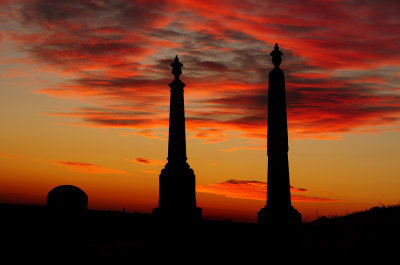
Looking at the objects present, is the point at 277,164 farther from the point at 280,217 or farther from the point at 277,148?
the point at 280,217

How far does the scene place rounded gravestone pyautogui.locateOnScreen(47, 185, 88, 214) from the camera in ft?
34.0

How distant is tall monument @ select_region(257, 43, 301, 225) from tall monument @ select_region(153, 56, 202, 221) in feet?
16.2

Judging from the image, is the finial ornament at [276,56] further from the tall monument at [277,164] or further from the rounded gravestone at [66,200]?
the rounded gravestone at [66,200]

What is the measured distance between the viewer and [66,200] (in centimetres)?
1036

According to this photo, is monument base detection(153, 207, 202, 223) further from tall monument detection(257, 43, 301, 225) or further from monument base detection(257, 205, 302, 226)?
monument base detection(257, 205, 302, 226)

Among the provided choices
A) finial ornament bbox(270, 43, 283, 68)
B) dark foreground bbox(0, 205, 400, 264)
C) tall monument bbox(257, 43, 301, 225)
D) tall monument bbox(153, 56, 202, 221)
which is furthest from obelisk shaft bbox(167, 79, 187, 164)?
finial ornament bbox(270, 43, 283, 68)

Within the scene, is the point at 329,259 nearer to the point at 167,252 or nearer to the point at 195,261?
the point at 195,261

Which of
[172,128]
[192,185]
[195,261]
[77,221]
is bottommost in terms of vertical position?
[195,261]

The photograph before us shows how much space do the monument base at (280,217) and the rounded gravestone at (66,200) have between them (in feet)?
18.9

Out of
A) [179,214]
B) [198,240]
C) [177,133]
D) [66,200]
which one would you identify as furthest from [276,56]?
[66,200]

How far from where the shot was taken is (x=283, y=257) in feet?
43.1

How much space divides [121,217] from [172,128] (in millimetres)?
5609

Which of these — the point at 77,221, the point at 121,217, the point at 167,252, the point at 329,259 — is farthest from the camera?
the point at 121,217

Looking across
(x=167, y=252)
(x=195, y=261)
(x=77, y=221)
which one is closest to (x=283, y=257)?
(x=195, y=261)
